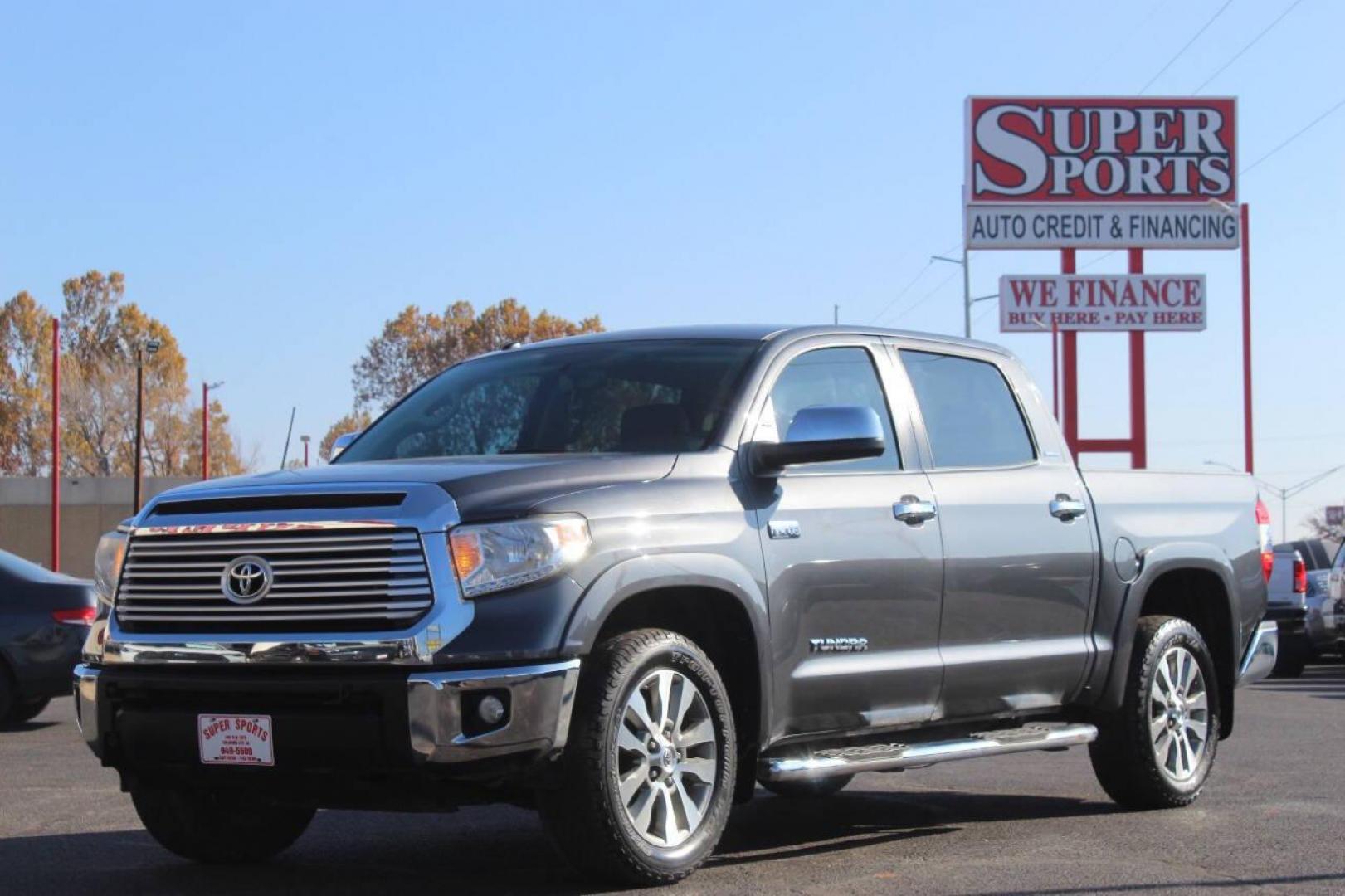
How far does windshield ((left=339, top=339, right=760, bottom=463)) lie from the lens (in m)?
7.23

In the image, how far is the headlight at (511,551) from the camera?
6051mm

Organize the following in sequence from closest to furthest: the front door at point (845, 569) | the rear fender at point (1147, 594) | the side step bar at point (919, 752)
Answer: the side step bar at point (919, 752)
the front door at point (845, 569)
the rear fender at point (1147, 594)

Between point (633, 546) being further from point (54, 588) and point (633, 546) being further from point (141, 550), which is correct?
point (54, 588)

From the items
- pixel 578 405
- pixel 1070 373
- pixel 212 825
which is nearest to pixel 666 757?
pixel 578 405

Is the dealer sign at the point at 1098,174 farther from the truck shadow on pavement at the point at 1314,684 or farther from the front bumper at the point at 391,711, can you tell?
the front bumper at the point at 391,711

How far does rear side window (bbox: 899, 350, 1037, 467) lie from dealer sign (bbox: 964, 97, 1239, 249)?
27775mm

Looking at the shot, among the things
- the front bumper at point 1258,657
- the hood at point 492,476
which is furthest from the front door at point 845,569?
the front bumper at point 1258,657

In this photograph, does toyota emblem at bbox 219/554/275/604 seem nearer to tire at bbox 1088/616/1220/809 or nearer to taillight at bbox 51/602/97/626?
tire at bbox 1088/616/1220/809

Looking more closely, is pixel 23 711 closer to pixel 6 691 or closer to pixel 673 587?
pixel 6 691

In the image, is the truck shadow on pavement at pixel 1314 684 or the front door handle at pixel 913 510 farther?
the truck shadow on pavement at pixel 1314 684

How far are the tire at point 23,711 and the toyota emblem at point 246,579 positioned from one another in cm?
813

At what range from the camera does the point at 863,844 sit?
778 centimetres

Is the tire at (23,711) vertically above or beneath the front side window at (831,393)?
beneath

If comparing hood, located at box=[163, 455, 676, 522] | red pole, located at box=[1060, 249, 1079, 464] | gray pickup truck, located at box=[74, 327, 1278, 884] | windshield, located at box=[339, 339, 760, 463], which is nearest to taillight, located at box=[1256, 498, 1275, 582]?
gray pickup truck, located at box=[74, 327, 1278, 884]
